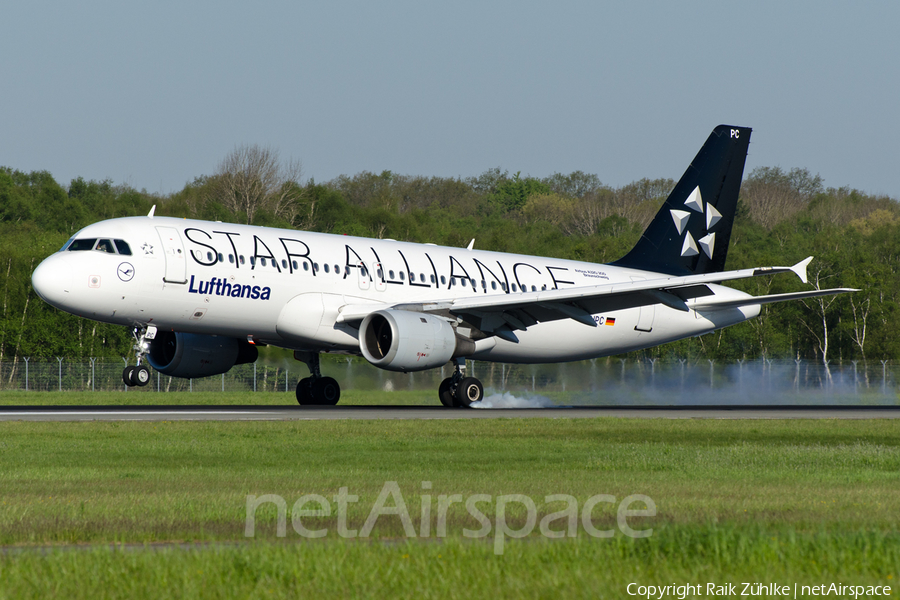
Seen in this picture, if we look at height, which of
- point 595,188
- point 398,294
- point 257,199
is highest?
point 595,188

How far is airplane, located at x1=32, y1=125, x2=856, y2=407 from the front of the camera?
983 inches

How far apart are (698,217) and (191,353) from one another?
16523 millimetres

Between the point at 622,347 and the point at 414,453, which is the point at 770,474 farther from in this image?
the point at 622,347

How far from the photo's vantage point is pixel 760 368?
38.7 meters

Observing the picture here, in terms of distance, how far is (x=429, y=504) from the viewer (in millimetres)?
10695

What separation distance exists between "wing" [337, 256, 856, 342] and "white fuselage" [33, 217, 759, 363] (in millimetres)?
685

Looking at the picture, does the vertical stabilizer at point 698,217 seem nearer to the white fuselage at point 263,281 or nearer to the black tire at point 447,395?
the white fuselage at point 263,281

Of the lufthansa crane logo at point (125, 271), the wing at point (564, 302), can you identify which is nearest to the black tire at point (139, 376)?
the lufthansa crane logo at point (125, 271)

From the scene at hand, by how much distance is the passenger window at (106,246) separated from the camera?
81.9ft

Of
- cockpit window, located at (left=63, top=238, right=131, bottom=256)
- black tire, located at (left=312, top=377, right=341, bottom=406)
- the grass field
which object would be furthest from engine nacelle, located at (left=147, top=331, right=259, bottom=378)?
the grass field

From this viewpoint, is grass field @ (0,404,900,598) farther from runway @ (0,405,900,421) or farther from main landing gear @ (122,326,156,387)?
main landing gear @ (122,326,156,387)

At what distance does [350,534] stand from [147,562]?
190 cm

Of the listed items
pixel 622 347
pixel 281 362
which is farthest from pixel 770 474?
pixel 281 362

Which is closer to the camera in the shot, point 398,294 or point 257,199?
point 398,294
